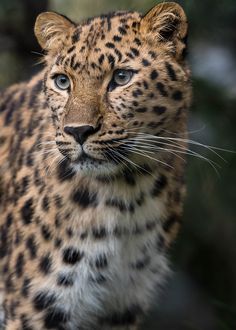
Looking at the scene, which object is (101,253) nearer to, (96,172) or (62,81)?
(96,172)

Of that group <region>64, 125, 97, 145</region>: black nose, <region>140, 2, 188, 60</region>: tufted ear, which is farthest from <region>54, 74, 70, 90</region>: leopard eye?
<region>140, 2, 188, 60</region>: tufted ear

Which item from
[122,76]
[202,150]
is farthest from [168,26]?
[202,150]

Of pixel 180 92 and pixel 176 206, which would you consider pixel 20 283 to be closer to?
pixel 176 206

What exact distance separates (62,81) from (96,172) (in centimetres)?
59

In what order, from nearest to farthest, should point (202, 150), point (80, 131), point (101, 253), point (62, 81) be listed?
point (80, 131) < point (62, 81) < point (101, 253) < point (202, 150)

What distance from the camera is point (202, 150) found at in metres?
8.30

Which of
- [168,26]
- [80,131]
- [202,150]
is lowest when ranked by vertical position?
[202,150]

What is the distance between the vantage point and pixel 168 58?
5727 mm

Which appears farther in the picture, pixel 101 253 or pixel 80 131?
pixel 101 253

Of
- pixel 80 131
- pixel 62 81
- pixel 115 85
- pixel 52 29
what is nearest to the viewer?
pixel 80 131

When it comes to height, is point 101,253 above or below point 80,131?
below

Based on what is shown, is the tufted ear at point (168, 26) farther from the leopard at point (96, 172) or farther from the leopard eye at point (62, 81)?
the leopard eye at point (62, 81)

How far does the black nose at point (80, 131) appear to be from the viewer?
209 inches

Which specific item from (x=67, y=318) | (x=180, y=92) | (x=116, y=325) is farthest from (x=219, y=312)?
(x=180, y=92)
